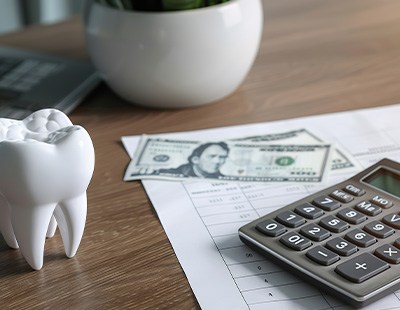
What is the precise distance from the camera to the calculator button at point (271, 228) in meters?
0.56

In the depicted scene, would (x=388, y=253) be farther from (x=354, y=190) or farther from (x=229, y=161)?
(x=229, y=161)

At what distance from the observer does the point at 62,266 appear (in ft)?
1.89

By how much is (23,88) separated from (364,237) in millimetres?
471

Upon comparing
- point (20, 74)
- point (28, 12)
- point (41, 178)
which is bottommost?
point (28, 12)

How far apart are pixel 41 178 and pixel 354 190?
0.79 ft

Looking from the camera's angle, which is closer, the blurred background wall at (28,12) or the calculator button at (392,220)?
the calculator button at (392,220)

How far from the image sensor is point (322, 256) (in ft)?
1.71

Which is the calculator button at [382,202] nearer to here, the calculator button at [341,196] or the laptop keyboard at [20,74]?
the calculator button at [341,196]

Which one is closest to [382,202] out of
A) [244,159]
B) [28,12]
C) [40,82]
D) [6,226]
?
[244,159]

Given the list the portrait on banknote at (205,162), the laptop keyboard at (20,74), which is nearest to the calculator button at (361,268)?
the portrait on banknote at (205,162)

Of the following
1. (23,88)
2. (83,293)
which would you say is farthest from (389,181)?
(23,88)

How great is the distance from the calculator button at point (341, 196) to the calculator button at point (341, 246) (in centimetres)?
6

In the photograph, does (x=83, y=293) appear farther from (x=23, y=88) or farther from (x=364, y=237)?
(x=23, y=88)

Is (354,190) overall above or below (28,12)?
above
